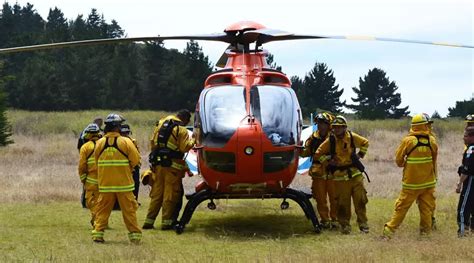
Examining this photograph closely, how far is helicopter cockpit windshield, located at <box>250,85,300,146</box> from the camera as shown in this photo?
383 inches

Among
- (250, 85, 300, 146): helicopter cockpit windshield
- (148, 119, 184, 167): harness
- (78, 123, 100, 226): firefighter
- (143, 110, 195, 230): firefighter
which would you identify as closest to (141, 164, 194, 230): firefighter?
(143, 110, 195, 230): firefighter

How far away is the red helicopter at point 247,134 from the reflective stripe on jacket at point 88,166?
161 centimetres

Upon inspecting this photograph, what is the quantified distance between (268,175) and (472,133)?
319 centimetres

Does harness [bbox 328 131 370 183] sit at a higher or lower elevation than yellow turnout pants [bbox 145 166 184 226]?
higher

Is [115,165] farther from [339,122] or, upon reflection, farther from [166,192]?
[339,122]

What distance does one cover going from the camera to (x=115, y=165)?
917 centimetres

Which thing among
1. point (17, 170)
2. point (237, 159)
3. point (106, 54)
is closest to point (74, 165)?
point (17, 170)

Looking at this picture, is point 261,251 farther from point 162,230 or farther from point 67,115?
point 67,115

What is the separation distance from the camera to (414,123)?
377 inches

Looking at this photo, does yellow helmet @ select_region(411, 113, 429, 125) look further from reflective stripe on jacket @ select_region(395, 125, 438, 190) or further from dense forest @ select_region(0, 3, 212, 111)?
dense forest @ select_region(0, 3, 212, 111)

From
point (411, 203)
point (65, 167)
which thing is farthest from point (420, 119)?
point (65, 167)

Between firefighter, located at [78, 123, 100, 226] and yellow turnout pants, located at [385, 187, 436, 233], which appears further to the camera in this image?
firefighter, located at [78, 123, 100, 226]

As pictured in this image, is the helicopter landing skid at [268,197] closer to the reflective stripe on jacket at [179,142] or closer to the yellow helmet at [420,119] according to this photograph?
the reflective stripe on jacket at [179,142]

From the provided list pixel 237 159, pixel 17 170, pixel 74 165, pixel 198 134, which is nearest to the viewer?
pixel 237 159
